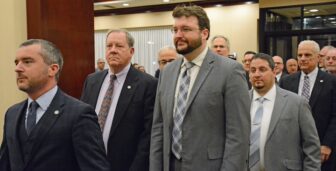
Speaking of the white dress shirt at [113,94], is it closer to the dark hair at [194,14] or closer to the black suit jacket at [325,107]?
the dark hair at [194,14]

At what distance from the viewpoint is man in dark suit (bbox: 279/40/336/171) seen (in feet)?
14.3

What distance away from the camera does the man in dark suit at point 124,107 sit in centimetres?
297

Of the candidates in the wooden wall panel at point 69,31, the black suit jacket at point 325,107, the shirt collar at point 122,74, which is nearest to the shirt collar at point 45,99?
the shirt collar at point 122,74

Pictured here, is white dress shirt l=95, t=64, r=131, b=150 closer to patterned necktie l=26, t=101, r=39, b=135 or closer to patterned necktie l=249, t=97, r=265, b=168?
patterned necktie l=26, t=101, r=39, b=135

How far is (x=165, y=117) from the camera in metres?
2.76

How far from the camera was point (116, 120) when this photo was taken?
117 inches

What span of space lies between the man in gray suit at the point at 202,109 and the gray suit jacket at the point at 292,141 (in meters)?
0.64

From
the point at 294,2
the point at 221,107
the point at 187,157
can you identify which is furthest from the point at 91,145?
the point at 294,2

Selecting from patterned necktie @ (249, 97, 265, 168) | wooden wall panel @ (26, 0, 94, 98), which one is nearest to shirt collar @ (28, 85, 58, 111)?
wooden wall panel @ (26, 0, 94, 98)

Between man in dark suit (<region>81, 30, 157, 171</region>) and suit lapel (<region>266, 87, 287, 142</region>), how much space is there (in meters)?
0.87

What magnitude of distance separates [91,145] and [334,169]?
3.06m

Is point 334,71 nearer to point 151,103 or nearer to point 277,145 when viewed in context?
point 277,145

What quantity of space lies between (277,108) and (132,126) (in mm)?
1070

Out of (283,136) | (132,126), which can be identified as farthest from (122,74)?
(283,136)
